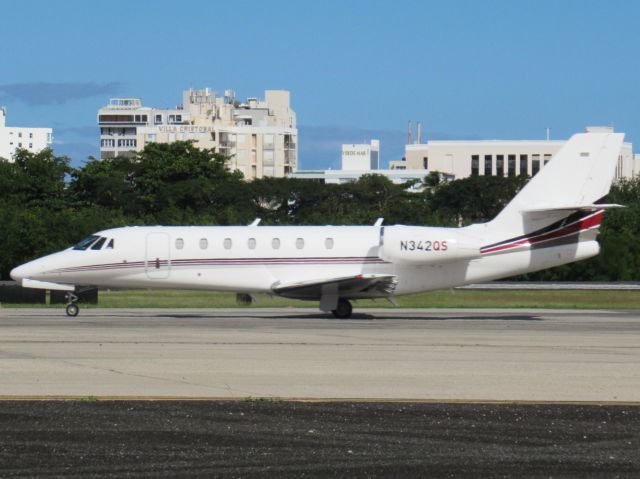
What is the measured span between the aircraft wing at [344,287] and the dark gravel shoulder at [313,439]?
766 inches

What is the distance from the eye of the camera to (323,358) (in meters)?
22.1

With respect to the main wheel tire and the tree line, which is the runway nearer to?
the main wheel tire

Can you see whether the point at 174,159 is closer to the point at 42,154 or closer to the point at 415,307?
the point at 42,154

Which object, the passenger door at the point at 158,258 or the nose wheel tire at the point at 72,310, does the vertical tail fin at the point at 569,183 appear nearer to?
the passenger door at the point at 158,258

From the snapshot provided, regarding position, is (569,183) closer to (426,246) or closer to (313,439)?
(426,246)

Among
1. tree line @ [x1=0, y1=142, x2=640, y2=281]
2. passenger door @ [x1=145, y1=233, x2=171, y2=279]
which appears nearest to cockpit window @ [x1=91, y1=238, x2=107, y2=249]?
passenger door @ [x1=145, y1=233, x2=171, y2=279]

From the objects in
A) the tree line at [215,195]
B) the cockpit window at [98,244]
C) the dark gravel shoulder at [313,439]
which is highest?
the tree line at [215,195]

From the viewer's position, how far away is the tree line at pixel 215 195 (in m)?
91.1

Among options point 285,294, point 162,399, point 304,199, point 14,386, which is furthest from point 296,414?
point 304,199

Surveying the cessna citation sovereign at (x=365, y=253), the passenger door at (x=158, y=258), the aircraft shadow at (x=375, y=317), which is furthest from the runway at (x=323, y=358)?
the passenger door at (x=158, y=258)

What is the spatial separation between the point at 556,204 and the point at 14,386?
2170cm

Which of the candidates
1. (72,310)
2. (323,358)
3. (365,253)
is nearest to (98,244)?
(72,310)

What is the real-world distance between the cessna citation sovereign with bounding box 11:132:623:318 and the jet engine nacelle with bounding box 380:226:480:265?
29 mm

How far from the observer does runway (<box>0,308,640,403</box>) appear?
17422mm
